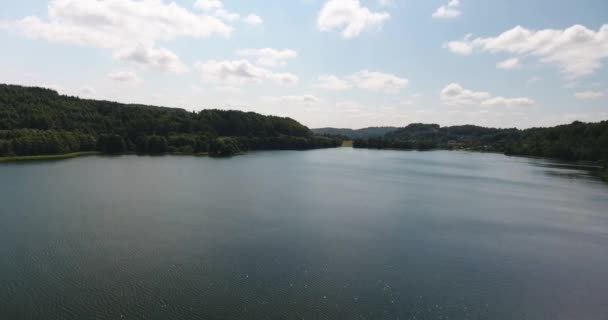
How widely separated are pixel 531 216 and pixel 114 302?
32254mm

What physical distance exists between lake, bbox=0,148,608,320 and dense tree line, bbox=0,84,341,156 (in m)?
35.2

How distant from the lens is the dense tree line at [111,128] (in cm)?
6712

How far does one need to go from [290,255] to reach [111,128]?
9102cm

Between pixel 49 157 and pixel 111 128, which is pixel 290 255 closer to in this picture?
pixel 49 157

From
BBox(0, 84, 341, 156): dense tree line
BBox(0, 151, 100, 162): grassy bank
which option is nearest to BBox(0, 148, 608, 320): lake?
BBox(0, 151, 100, 162): grassy bank

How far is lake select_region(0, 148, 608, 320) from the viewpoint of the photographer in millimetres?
13789

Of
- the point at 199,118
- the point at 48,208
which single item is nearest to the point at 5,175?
the point at 48,208

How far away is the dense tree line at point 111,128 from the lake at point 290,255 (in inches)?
1386

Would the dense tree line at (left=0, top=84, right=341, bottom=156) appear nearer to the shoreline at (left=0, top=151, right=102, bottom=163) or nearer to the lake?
the shoreline at (left=0, top=151, right=102, bottom=163)

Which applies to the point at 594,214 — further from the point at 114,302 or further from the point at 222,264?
the point at 114,302

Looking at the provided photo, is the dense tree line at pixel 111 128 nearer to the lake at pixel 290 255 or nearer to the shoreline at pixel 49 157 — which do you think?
the shoreline at pixel 49 157

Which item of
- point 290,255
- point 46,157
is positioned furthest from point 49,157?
point 290,255

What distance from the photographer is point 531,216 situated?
31047 millimetres

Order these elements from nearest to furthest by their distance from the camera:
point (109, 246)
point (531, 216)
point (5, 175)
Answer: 1. point (109, 246)
2. point (531, 216)
3. point (5, 175)
